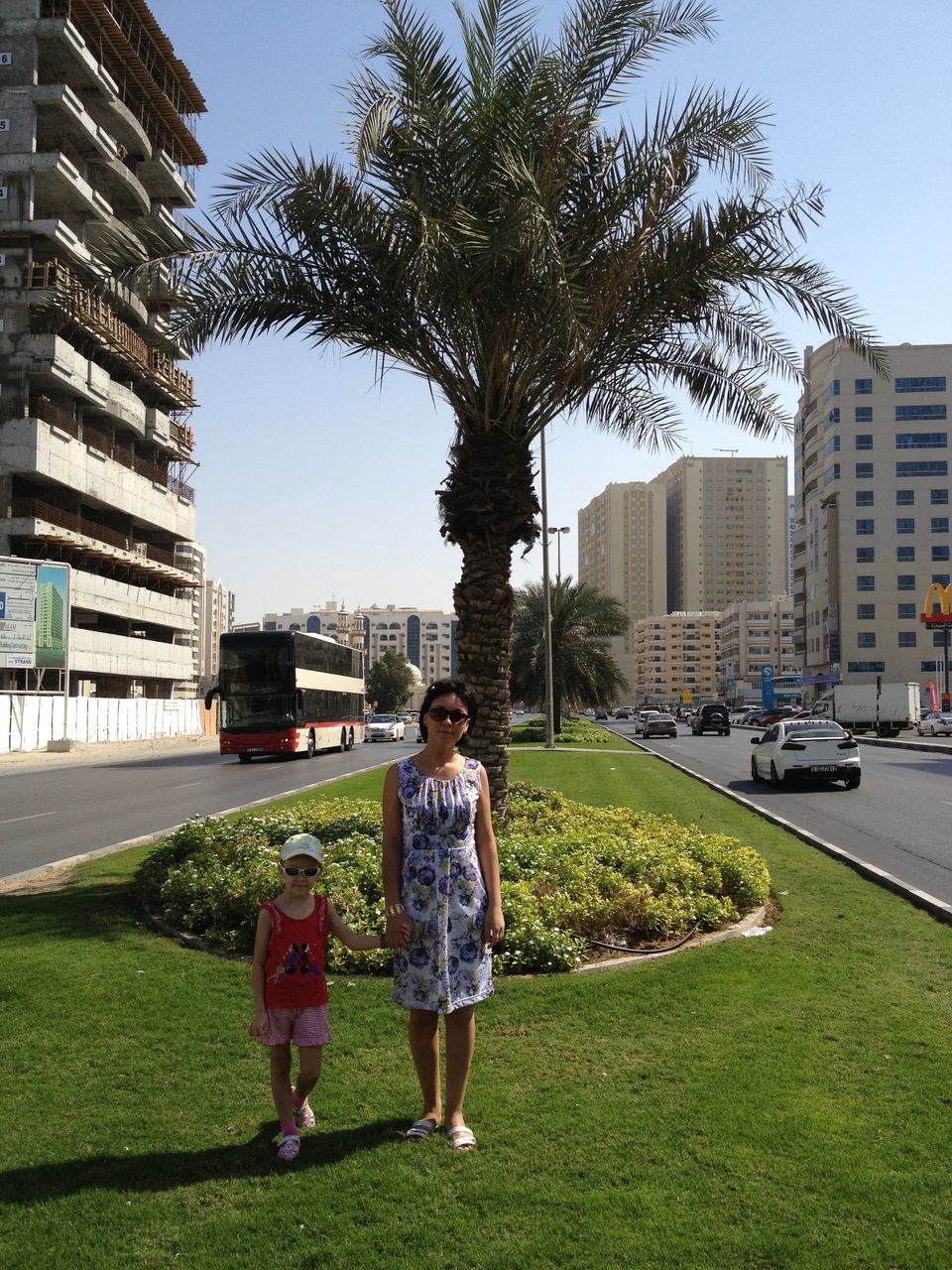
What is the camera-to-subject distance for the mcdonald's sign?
232ft

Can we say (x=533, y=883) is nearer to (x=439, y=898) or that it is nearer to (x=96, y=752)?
(x=439, y=898)

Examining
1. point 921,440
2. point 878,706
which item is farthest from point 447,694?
point 921,440

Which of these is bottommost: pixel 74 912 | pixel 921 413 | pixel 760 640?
pixel 74 912

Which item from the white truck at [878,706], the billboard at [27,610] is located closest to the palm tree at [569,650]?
the white truck at [878,706]

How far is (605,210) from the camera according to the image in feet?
36.7

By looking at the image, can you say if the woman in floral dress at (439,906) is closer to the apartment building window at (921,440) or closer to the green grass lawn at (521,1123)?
the green grass lawn at (521,1123)

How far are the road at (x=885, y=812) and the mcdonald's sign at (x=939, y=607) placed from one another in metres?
40.6

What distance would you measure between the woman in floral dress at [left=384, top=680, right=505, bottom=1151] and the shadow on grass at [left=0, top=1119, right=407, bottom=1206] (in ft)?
1.00

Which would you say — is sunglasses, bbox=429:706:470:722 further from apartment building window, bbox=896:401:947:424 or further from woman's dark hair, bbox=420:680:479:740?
apartment building window, bbox=896:401:947:424

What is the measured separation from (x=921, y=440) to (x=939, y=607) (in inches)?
1330

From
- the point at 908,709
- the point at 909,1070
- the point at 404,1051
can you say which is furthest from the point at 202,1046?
the point at 908,709

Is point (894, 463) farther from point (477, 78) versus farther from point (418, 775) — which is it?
point (418, 775)

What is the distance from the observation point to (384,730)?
2331 inches

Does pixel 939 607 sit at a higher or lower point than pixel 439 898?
higher
